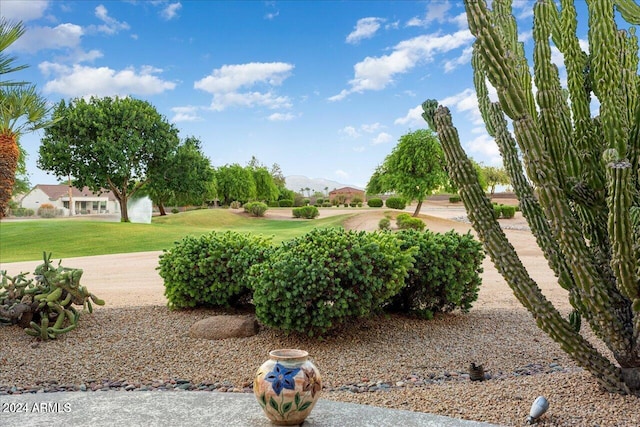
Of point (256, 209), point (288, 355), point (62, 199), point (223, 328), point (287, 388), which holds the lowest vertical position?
point (223, 328)

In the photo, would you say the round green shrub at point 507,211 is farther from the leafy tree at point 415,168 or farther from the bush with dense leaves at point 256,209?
the bush with dense leaves at point 256,209

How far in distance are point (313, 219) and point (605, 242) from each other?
27011 millimetres

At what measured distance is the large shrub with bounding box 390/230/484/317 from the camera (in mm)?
6613

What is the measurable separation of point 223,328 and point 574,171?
3959 millimetres

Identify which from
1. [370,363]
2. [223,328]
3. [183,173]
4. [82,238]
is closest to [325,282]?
[370,363]

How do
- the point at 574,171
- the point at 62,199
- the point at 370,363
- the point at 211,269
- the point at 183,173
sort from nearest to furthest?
1. the point at 574,171
2. the point at 370,363
3. the point at 211,269
4. the point at 183,173
5. the point at 62,199

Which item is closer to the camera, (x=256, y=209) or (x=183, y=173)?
(x=183, y=173)

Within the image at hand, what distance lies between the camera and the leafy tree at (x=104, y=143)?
26906 mm

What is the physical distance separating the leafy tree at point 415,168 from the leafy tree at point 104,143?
1158cm

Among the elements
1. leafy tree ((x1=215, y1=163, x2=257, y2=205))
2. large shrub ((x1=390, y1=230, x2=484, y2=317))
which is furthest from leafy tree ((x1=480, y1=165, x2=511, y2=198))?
large shrub ((x1=390, y1=230, x2=484, y2=317))

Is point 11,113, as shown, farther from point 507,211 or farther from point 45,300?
point 507,211

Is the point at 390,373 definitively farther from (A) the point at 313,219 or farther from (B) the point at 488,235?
(A) the point at 313,219

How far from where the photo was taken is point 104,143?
86.9ft

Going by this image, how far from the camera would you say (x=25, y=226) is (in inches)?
974
